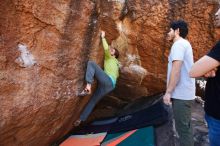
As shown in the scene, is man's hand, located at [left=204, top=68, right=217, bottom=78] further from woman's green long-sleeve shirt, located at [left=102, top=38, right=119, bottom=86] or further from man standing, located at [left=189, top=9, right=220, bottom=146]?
woman's green long-sleeve shirt, located at [left=102, top=38, right=119, bottom=86]

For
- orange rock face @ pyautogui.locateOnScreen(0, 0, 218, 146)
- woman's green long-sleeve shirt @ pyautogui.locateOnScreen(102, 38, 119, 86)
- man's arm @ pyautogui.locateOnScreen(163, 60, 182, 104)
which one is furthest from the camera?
woman's green long-sleeve shirt @ pyautogui.locateOnScreen(102, 38, 119, 86)

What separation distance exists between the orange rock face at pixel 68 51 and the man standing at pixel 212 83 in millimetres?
1873

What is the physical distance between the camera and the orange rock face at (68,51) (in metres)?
3.50

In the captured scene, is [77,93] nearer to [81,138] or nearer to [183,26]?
[81,138]

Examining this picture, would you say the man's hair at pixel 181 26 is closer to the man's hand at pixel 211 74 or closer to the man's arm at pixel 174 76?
the man's arm at pixel 174 76

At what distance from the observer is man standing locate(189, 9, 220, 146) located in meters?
2.34

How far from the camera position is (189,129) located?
148 inches

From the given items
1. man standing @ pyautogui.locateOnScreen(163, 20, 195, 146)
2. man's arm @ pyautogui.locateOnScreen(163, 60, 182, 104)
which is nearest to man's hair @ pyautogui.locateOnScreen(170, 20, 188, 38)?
man standing @ pyautogui.locateOnScreen(163, 20, 195, 146)

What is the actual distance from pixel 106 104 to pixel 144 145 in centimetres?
162

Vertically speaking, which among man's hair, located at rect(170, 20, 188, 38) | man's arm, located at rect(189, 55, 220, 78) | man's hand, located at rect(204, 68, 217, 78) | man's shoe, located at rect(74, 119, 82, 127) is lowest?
man's shoe, located at rect(74, 119, 82, 127)

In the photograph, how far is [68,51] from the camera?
A: 13.2ft

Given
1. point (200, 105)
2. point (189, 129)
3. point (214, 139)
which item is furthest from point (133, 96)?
point (214, 139)

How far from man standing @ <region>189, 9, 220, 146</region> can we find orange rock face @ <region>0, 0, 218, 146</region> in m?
1.87

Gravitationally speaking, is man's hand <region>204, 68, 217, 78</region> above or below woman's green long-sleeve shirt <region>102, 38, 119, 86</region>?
above
